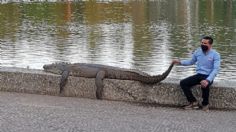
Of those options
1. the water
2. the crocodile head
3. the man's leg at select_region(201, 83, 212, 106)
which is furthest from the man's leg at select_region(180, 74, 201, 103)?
the water

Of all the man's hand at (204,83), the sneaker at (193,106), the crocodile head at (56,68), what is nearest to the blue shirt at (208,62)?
the man's hand at (204,83)

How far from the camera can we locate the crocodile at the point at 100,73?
11.0 metres

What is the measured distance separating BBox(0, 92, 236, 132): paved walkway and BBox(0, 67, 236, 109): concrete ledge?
23cm

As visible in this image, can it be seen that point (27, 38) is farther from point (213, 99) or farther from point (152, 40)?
point (213, 99)

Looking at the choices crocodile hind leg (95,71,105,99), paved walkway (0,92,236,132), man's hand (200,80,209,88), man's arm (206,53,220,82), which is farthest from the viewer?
crocodile hind leg (95,71,105,99)

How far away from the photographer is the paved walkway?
28.9 feet

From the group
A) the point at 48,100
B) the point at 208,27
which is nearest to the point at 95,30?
the point at 208,27

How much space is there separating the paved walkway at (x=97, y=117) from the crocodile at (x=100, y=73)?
387mm

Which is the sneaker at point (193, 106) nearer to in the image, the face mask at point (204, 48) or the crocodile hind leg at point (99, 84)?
the face mask at point (204, 48)

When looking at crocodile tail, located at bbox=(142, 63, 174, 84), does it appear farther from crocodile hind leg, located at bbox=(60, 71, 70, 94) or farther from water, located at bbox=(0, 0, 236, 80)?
water, located at bbox=(0, 0, 236, 80)

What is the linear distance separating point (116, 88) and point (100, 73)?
426 mm

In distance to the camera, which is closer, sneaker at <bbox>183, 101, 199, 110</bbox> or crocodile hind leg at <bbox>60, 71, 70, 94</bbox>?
sneaker at <bbox>183, 101, 199, 110</bbox>

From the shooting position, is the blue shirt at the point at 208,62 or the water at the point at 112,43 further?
the water at the point at 112,43

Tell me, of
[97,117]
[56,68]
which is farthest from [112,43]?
[97,117]
